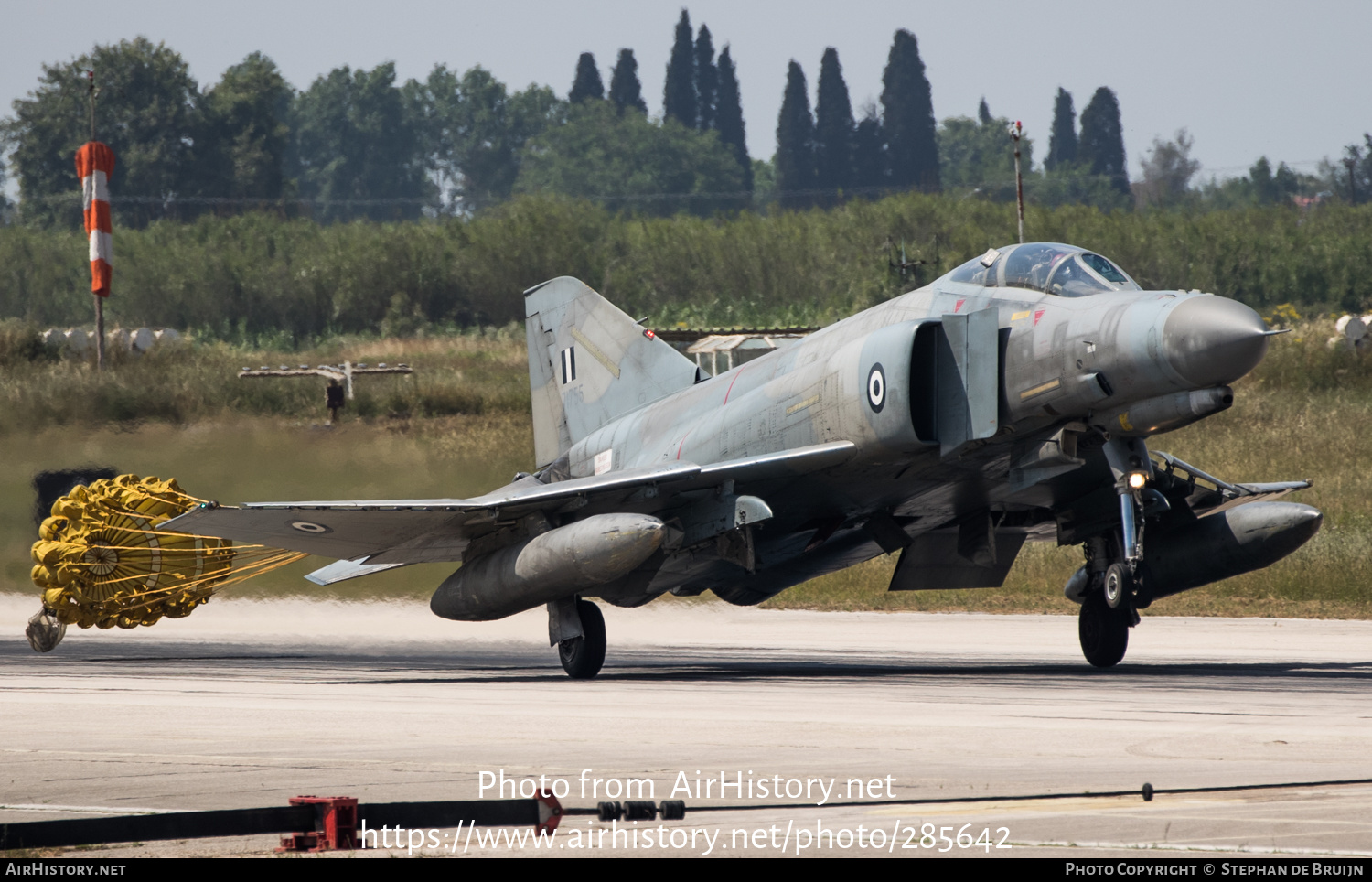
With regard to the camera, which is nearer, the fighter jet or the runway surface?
the runway surface

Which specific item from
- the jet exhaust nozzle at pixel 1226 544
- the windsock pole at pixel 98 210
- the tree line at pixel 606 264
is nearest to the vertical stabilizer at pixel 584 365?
the jet exhaust nozzle at pixel 1226 544

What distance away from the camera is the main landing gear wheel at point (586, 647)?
539 inches

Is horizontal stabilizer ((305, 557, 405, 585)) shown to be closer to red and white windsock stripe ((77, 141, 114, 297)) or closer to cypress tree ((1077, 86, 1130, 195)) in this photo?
red and white windsock stripe ((77, 141, 114, 297))

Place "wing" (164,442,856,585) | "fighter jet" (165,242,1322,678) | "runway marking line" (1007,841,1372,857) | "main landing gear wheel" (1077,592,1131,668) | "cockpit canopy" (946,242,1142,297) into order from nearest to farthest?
"runway marking line" (1007,841,1372,857), "fighter jet" (165,242,1322,678), "cockpit canopy" (946,242,1142,297), "wing" (164,442,856,585), "main landing gear wheel" (1077,592,1131,668)

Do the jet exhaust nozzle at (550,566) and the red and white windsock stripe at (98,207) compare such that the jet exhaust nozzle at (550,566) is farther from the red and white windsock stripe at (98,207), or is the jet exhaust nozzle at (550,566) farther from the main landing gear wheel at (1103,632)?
the red and white windsock stripe at (98,207)

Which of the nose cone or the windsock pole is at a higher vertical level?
the windsock pole

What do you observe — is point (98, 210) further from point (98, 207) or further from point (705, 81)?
point (705, 81)

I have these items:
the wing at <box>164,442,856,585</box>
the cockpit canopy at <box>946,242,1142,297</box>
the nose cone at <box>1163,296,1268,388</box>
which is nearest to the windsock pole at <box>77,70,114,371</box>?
the wing at <box>164,442,856,585</box>

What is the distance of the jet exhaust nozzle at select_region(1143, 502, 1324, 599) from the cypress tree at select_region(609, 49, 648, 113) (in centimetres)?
15130

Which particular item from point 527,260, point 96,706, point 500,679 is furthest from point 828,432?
point 527,260

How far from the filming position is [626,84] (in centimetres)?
16162

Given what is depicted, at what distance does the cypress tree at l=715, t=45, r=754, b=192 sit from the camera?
517 ft

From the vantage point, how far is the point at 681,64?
162250 mm

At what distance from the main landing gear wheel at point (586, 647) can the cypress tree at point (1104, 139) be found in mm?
151430
